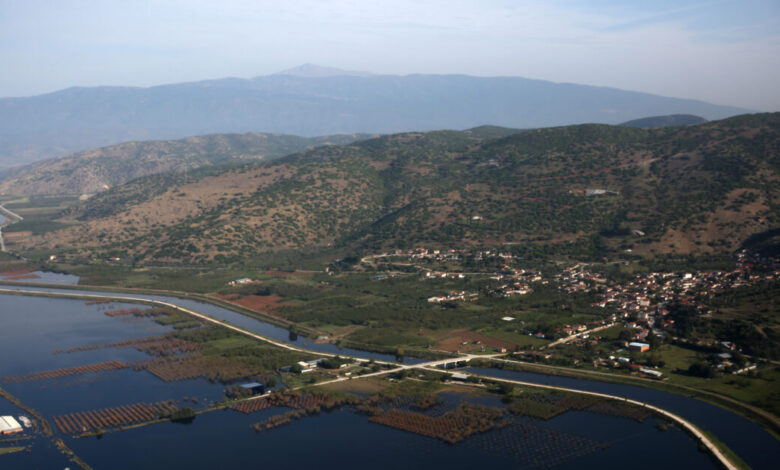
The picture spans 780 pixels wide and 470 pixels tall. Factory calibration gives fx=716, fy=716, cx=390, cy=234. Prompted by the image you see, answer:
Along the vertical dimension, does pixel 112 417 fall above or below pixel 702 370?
below

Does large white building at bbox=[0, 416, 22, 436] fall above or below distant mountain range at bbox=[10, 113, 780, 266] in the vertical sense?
below

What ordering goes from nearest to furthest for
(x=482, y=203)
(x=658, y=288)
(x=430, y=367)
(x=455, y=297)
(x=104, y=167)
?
(x=430, y=367), (x=658, y=288), (x=455, y=297), (x=482, y=203), (x=104, y=167)

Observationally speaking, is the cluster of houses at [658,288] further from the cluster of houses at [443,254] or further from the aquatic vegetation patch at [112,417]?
the aquatic vegetation patch at [112,417]

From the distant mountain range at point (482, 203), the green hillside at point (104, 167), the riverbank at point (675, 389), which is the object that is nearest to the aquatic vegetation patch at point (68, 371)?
the riverbank at point (675, 389)

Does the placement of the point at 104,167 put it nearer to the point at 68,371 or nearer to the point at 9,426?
the point at 68,371

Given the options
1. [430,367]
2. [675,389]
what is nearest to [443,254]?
[430,367]

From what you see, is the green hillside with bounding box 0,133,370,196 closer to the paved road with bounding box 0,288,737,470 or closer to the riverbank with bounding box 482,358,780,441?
the paved road with bounding box 0,288,737,470

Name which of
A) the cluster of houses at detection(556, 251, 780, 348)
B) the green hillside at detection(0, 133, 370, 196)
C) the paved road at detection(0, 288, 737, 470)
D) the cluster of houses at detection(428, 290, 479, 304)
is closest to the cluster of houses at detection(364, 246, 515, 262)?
the cluster of houses at detection(556, 251, 780, 348)

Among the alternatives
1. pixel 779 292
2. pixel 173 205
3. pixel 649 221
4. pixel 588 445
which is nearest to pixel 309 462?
pixel 588 445
